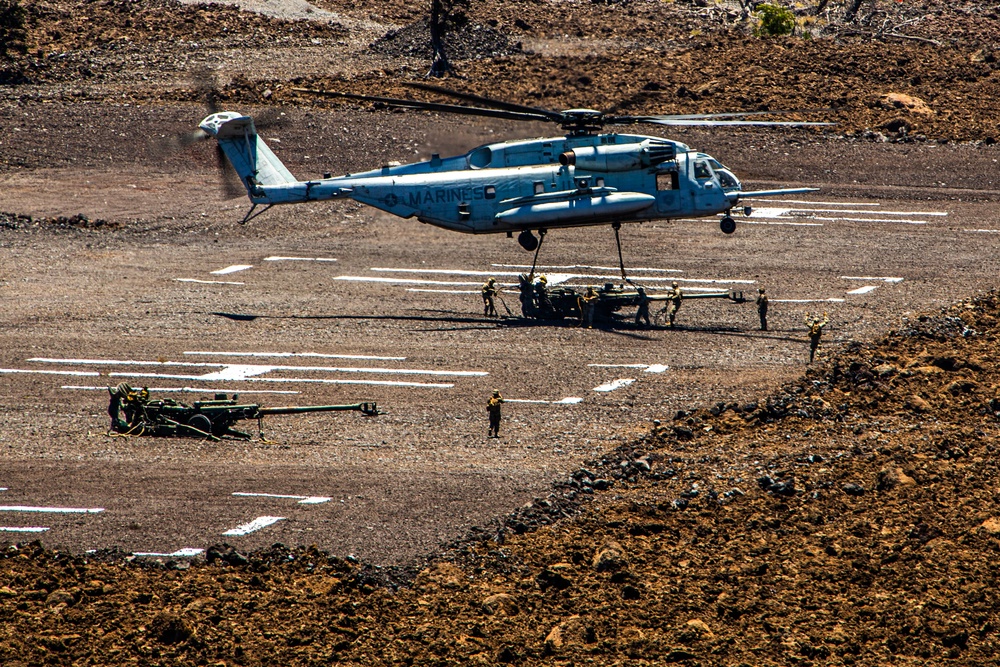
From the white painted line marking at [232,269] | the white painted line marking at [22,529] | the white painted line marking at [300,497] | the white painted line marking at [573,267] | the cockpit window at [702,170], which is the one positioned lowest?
the white painted line marking at [22,529]

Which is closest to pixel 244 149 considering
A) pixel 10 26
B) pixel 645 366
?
pixel 645 366

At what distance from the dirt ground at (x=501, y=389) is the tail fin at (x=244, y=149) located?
863 mm

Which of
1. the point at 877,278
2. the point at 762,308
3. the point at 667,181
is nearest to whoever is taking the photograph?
the point at 762,308

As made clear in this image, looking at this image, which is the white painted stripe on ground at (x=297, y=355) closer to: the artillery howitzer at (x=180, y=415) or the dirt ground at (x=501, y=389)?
the dirt ground at (x=501, y=389)

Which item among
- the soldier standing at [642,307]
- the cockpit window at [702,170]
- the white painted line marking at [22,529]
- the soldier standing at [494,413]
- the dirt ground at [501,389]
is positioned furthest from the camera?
the cockpit window at [702,170]

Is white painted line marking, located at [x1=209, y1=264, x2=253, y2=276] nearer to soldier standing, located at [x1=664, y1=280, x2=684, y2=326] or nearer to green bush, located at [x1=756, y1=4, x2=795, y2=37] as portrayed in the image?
soldier standing, located at [x1=664, y1=280, x2=684, y2=326]

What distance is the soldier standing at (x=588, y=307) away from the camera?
28.7m

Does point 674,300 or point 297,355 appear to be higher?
point 674,300

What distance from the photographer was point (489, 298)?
3006cm

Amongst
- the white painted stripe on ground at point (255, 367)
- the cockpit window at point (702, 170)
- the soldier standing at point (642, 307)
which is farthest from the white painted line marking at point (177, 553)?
the cockpit window at point (702, 170)

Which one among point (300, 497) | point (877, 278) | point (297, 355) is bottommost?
point (300, 497)

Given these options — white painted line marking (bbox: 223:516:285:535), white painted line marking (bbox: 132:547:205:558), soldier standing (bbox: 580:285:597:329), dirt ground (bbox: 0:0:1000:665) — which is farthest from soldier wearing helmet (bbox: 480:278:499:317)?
white painted line marking (bbox: 132:547:205:558)

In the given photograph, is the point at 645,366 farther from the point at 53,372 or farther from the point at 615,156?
the point at 53,372

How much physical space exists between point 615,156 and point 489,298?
4.58m
